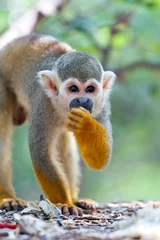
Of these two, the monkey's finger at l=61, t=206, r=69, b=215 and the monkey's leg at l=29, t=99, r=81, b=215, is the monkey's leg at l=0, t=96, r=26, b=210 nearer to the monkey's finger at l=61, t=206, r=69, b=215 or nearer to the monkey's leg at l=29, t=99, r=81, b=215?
the monkey's leg at l=29, t=99, r=81, b=215

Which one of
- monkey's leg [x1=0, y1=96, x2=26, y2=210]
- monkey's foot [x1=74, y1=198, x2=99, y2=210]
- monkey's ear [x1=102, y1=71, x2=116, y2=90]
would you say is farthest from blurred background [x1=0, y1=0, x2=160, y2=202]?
monkey's foot [x1=74, y1=198, x2=99, y2=210]

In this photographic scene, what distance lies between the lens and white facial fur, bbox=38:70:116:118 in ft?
17.2

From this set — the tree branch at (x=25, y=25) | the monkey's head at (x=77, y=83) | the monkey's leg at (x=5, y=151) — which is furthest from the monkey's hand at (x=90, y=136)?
the tree branch at (x=25, y=25)

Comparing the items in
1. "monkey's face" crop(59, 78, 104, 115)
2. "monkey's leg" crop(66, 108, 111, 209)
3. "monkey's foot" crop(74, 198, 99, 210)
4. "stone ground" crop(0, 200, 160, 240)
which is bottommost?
"stone ground" crop(0, 200, 160, 240)

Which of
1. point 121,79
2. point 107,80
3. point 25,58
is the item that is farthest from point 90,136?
point 121,79

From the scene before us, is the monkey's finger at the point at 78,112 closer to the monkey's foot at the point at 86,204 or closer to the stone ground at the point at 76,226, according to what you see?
the stone ground at the point at 76,226

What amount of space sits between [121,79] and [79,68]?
390 cm

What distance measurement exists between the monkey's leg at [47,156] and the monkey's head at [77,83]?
0.68 feet

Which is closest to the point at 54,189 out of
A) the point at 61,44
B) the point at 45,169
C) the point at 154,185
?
the point at 45,169

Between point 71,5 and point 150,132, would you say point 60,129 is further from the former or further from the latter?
point 150,132

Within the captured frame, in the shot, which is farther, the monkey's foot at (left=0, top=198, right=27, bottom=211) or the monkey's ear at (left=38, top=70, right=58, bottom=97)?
the monkey's ear at (left=38, top=70, right=58, bottom=97)

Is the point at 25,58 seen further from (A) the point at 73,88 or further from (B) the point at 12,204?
(B) the point at 12,204

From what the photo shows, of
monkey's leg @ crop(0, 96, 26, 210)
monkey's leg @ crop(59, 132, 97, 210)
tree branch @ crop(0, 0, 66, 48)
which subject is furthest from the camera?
tree branch @ crop(0, 0, 66, 48)

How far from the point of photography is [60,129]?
5805mm
